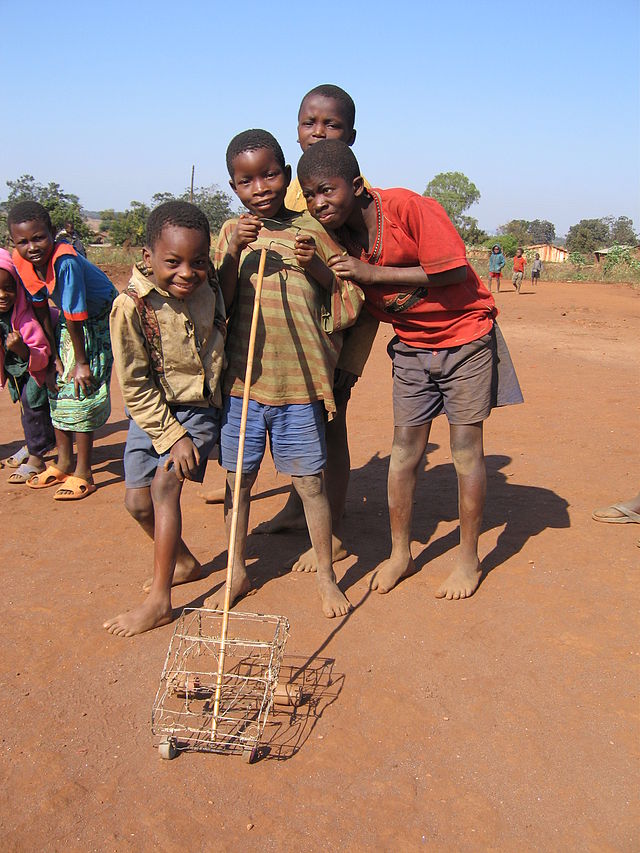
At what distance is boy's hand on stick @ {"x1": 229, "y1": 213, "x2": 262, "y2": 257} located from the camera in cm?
282

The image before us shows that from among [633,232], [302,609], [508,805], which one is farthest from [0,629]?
[633,232]

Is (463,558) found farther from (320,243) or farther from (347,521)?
(320,243)

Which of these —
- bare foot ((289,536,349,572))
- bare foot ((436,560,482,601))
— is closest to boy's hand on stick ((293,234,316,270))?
bare foot ((289,536,349,572))

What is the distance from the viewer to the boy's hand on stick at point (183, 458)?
122 inches

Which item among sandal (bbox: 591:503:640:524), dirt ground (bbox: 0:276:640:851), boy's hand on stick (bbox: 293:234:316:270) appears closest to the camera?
dirt ground (bbox: 0:276:640:851)

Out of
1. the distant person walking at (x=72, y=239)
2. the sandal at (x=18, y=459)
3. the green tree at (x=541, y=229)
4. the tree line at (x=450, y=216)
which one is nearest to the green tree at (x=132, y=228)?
the tree line at (x=450, y=216)

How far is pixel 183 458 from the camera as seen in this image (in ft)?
10.1

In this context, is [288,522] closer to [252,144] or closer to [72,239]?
[252,144]

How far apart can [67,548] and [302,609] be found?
4.89 feet

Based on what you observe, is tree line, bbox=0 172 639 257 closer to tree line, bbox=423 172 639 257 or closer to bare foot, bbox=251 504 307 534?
tree line, bbox=423 172 639 257

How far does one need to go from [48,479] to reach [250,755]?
3252 millimetres

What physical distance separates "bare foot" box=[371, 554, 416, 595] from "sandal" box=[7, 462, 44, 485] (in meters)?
2.81

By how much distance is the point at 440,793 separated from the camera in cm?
225

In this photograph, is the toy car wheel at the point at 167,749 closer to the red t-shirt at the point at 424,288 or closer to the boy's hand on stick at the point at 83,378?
the red t-shirt at the point at 424,288
